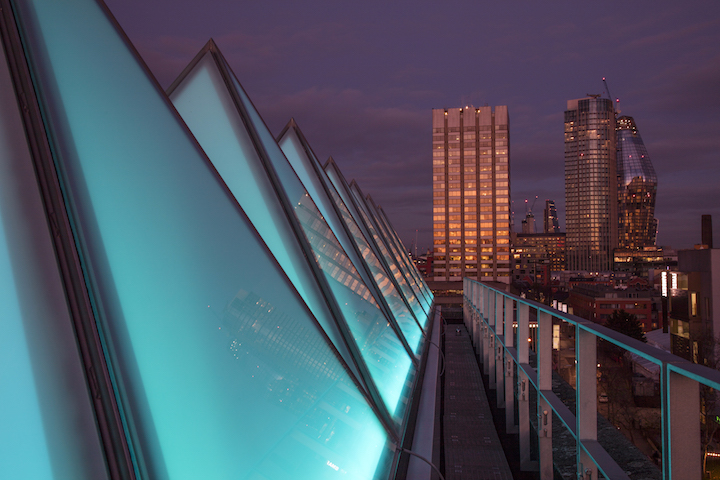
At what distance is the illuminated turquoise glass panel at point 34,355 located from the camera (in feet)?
3.64

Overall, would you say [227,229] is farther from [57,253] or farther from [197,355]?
[57,253]

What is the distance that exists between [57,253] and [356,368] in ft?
8.57

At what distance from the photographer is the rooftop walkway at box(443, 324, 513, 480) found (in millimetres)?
5773

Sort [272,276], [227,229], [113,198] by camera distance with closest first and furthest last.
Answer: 1. [113,198]
2. [227,229]
3. [272,276]

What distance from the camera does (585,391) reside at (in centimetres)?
329

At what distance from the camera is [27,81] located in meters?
1.44

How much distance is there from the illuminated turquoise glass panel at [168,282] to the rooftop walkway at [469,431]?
4.14 metres

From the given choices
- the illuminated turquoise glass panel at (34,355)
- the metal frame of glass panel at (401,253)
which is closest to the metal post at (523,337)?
the illuminated turquoise glass panel at (34,355)

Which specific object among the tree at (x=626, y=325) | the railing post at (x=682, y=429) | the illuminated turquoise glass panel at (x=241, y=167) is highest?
the illuminated turquoise glass panel at (x=241, y=167)

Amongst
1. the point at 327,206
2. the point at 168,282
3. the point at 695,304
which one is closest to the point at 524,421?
the point at 327,206

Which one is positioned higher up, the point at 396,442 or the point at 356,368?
the point at 356,368

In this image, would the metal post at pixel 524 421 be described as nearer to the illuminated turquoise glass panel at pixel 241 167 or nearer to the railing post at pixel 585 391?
the railing post at pixel 585 391

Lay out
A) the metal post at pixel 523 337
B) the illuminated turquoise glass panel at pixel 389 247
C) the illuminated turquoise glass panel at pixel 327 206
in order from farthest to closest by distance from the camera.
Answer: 1. the illuminated turquoise glass panel at pixel 389 247
2. the illuminated turquoise glass panel at pixel 327 206
3. the metal post at pixel 523 337

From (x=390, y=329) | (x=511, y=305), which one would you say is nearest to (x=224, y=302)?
(x=390, y=329)
